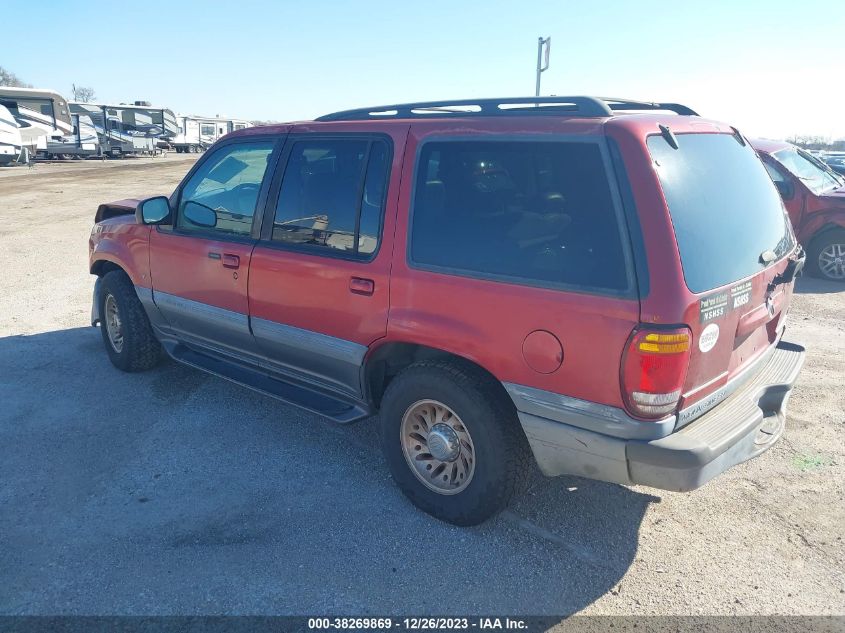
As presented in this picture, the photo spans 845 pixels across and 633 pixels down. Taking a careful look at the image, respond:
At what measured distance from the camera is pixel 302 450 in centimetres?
404

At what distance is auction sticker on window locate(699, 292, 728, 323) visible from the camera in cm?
254

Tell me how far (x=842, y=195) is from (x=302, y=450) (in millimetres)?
8225

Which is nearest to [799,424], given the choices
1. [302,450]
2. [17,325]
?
[302,450]

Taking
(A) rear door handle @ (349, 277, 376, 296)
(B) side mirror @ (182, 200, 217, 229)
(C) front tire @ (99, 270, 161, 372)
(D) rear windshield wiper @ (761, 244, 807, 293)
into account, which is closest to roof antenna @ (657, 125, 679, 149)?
(D) rear windshield wiper @ (761, 244, 807, 293)

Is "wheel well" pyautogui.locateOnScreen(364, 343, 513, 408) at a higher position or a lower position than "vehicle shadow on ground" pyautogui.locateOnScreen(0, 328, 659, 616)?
higher

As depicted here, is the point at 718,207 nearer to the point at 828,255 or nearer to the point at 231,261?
the point at 231,261

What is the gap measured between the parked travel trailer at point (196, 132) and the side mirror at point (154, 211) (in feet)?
131

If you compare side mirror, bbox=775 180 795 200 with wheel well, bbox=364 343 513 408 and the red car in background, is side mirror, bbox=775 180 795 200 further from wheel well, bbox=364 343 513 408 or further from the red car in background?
wheel well, bbox=364 343 513 408

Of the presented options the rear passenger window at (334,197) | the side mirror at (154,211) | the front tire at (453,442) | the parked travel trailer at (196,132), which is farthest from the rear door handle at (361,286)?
the parked travel trailer at (196,132)

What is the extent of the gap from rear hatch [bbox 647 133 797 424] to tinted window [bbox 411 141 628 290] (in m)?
0.27

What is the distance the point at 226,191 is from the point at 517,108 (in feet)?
6.88

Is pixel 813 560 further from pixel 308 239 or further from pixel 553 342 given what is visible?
pixel 308 239

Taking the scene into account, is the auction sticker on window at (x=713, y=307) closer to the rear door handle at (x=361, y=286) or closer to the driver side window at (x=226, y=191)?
the rear door handle at (x=361, y=286)

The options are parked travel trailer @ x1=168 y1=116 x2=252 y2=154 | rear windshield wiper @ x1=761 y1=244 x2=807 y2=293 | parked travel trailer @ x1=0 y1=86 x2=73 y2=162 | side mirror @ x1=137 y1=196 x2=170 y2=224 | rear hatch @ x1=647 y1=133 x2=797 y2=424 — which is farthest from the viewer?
parked travel trailer @ x1=168 y1=116 x2=252 y2=154
